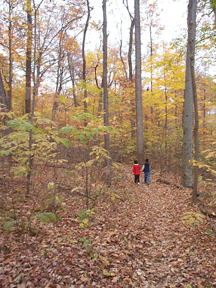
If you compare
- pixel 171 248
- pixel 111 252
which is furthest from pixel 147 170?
pixel 111 252

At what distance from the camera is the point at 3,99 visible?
299 inches

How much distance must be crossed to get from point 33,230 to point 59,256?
Answer: 3.08 ft

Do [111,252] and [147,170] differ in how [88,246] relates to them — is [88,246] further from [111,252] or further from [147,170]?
[147,170]

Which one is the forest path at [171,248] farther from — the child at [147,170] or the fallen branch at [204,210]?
the child at [147,170]

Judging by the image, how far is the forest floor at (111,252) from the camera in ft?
9.75

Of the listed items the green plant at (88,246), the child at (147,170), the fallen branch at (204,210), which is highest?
the child at (147,170)

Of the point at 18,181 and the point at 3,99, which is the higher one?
the point at 3,99

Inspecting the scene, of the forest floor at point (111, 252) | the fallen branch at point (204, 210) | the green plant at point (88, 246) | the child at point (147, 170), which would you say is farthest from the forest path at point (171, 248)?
the child at point (147, 170)

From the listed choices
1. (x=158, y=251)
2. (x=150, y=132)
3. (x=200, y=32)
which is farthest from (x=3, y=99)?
(x=150, y=132)

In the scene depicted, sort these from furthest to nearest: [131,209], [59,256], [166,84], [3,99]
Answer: [166,84]
[3,99]
[131,209]
[59,256]

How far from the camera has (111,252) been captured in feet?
12.3

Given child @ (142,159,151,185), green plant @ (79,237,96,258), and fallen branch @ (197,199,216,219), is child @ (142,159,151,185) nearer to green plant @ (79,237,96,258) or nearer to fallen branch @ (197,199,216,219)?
fallen branch @ (197,199,216,219)

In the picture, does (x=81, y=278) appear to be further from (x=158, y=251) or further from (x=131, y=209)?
(x=131, y=209)

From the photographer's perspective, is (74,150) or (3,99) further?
(74,150)
